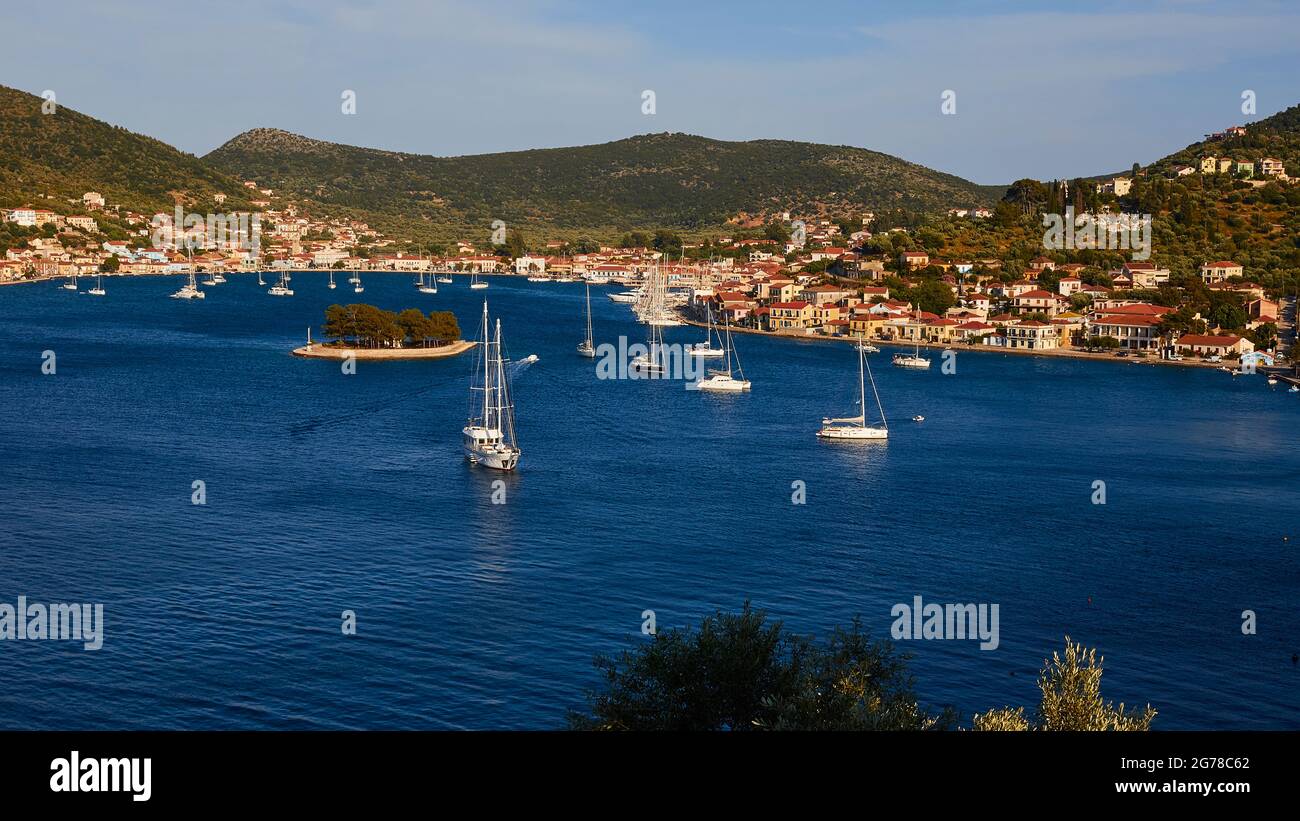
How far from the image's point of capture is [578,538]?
20.1m

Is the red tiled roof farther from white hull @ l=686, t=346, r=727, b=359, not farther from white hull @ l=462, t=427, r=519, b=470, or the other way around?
white hull @ l=462, t=427, r=519, b=470

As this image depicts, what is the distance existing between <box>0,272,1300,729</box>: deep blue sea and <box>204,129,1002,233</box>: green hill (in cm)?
11647

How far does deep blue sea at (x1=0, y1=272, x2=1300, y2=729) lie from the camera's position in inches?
546

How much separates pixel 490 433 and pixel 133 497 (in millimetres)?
6968

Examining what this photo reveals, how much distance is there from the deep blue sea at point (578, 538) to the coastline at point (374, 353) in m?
5.24

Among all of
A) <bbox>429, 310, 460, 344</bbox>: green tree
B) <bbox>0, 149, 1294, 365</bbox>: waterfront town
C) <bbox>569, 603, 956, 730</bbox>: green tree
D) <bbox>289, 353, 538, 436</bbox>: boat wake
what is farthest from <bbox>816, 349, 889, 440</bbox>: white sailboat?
<bbox>0, 149, 1294, 365</bbox>: waterfront town

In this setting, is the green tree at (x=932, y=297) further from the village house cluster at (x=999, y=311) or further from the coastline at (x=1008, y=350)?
the coastline at (x=1008, y=350)

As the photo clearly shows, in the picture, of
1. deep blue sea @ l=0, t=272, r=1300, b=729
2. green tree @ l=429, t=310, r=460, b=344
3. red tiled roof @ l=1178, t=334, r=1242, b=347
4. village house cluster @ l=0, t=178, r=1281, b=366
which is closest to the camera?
deep blue sea @ l=0, t=272, r=1300, b=729

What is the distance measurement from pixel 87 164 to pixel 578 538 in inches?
4785

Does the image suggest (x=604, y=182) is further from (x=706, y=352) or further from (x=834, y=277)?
(x=706, y=352)

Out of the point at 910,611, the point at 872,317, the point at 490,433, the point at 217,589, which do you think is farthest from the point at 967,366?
the point at 217,589

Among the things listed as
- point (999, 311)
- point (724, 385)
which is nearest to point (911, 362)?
point (724, 385)

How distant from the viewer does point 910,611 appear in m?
16.7

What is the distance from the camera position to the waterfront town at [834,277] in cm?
5278
